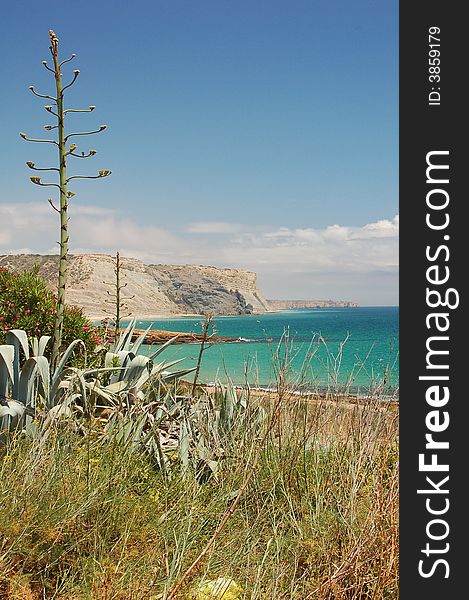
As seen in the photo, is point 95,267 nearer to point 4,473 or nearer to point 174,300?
point 174,300

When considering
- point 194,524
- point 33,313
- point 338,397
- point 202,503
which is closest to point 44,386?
point 202,503

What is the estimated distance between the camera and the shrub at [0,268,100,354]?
6797 mm

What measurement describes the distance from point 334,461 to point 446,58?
231 cm

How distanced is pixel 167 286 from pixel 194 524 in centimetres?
11400

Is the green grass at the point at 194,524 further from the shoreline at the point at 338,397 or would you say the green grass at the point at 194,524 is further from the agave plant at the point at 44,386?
the agave plant at the point at 44,386

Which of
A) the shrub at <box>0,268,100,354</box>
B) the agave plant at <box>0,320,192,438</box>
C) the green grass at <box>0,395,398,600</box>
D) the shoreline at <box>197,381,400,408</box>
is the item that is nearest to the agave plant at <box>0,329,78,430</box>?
the agave plant at <box>0,320,192,438</box>

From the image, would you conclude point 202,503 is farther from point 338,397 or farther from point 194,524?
point 338,397

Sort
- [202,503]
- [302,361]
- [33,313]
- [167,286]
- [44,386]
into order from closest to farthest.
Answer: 1. [202,503]
2. [44,386]
3. [33,313]
4. [302,361]
5. [167,286]

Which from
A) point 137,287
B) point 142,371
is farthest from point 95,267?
point 142,371

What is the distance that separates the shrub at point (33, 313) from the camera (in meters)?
6.80

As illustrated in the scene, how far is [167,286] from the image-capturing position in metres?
117

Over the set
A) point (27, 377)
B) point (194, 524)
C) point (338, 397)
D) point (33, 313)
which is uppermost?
point (33, 313)

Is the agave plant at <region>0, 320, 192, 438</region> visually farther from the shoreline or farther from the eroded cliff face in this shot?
the eroded cliff face

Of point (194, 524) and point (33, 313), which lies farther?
point (33, 313)
